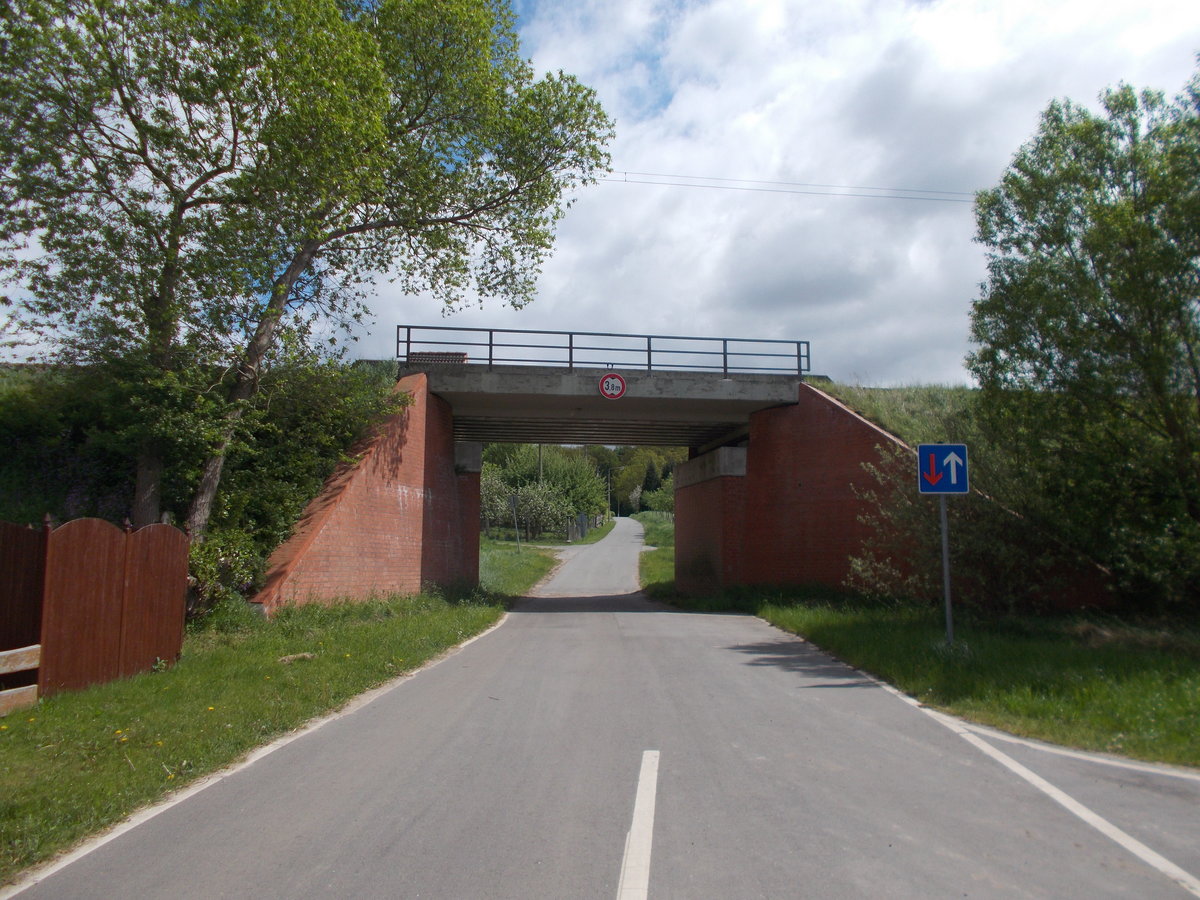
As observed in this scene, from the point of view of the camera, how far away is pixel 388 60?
53.5 ft

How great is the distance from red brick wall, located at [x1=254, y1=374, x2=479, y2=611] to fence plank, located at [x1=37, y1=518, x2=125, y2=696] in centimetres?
463

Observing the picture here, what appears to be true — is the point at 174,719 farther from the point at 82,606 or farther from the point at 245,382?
the point at 245,382

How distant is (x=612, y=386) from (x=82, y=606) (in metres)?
15.2

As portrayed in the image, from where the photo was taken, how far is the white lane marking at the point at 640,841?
4242 mm

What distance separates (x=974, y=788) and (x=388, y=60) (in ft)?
51.5

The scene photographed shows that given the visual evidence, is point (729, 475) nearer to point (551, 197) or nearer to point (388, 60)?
point (551, 197)

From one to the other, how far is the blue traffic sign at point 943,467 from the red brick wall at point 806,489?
7.07 meters

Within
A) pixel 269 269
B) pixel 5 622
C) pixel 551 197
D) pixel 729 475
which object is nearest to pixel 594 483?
pixel 729 475

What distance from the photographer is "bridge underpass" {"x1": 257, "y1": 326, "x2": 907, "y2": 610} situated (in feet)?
56.6

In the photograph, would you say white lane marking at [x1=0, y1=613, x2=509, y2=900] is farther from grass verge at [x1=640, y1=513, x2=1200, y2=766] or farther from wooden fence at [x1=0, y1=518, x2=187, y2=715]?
grass verge at [x1=640, y1=513, x2=1200, y2=766]

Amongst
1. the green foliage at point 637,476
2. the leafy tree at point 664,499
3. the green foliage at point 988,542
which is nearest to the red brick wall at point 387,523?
the green foliage at point 988,542

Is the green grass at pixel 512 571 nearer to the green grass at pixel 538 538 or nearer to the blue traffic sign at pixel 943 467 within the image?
the green grass at pixel 538 538

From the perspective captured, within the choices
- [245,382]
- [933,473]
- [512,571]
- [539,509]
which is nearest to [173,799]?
[933,473]

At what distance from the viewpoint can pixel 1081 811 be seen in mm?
5445
